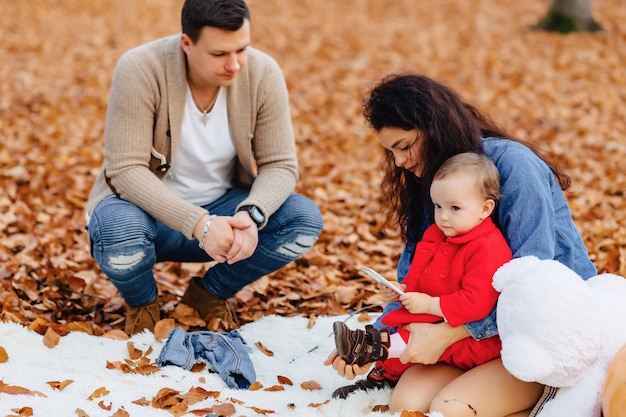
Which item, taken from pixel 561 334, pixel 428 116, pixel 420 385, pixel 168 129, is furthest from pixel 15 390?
pixel 561 334

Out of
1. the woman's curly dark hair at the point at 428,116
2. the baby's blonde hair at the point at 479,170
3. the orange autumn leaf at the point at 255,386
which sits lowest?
the orange autumn leaf at the point at 255,386

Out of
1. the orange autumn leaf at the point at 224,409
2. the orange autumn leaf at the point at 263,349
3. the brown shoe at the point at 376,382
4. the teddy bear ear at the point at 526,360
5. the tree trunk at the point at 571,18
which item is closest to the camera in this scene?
the teddy bear ear at the point at 526,360

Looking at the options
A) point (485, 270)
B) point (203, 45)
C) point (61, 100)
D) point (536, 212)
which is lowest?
point (61, 100)

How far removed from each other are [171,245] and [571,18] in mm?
8439

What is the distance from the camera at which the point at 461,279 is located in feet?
7.93

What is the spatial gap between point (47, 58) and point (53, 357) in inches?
276

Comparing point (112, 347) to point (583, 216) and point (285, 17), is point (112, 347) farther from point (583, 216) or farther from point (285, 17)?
point (285, 17)

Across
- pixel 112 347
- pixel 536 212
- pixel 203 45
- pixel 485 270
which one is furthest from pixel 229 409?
pixel 203 45

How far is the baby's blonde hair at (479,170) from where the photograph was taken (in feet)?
7.80

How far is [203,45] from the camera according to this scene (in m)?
3.07

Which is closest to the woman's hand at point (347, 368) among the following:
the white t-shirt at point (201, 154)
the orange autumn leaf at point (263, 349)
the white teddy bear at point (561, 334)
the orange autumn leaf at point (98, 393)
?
the white teddy bear at point (561, 334)

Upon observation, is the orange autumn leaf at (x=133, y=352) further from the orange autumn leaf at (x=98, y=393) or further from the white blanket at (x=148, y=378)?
the orange autumn leaf at (x=98, y=393)

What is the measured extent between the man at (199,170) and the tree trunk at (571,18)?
7.86m

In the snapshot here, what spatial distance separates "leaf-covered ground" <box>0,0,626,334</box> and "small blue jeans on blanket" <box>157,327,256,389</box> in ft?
1.74
